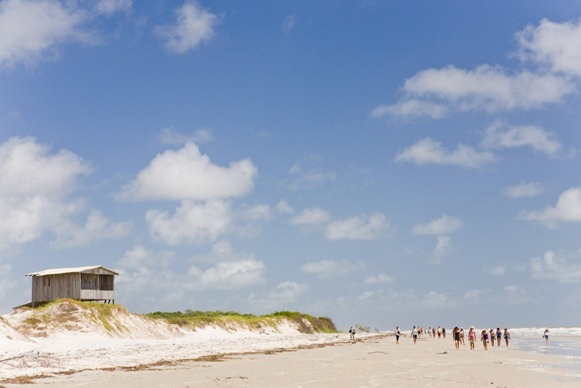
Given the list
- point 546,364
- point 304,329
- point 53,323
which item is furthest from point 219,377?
point 304,329

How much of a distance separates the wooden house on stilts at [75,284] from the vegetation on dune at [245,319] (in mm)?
6900

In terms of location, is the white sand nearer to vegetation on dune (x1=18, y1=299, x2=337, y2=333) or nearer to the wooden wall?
vegetation on dune (x1=18, y1=299, x2=337, y2=333)

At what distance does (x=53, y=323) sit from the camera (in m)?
49.5

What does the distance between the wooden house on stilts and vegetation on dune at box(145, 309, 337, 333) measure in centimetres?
690

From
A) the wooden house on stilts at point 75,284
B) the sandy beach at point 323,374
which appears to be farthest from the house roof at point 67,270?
the sandy beach at point 323,374

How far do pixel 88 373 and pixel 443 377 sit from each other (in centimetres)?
1424

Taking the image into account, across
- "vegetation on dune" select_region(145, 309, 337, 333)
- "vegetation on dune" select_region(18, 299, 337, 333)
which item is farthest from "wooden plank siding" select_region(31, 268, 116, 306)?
"vegetation on dune" select_region(145, 309, 337, 333)

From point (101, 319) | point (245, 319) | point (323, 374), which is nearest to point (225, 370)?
point (323, 374)

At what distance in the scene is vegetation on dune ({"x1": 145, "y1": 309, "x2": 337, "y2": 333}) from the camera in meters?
67.9

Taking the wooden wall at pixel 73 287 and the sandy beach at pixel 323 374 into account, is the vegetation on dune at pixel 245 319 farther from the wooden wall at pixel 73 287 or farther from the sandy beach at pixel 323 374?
the sandy beach at pixel 323 374

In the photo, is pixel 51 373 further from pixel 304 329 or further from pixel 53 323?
pixel 304 329

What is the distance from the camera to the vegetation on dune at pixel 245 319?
67.9 m

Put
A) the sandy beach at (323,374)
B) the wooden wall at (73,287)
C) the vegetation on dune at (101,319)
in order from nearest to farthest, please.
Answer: the sandy beach at (323,374) → the vegetation on dune at (101,319) → the wooden wall at (73,287)

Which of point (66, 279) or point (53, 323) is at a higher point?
point (66, 279)
